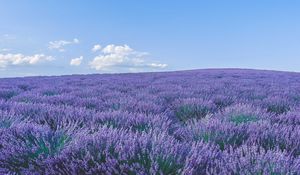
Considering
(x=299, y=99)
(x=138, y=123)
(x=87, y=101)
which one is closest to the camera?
(x=138, y=123)

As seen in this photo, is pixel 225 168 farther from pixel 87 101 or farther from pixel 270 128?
pixel 87 101

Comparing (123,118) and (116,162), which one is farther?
(123,118)

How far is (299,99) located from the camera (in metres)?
7.90

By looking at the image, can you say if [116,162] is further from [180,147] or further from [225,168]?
[225,168]

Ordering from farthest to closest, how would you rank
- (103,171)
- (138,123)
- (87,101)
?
(87,101) < (138,123) < (103,171)

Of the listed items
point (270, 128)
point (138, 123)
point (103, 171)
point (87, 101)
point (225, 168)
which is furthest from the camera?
point (87, 101)

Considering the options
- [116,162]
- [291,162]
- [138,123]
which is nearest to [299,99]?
[138,123]

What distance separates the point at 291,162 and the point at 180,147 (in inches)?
28.9

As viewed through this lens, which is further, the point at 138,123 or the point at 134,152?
the point at 138,123

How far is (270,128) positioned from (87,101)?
358cm

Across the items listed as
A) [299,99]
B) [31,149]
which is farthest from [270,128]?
[299,99]

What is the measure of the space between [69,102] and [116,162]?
14.0 ft

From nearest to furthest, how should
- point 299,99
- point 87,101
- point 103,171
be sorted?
point 103,171 < point 87,101 < point 299,99

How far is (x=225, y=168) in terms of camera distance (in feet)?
7.11
